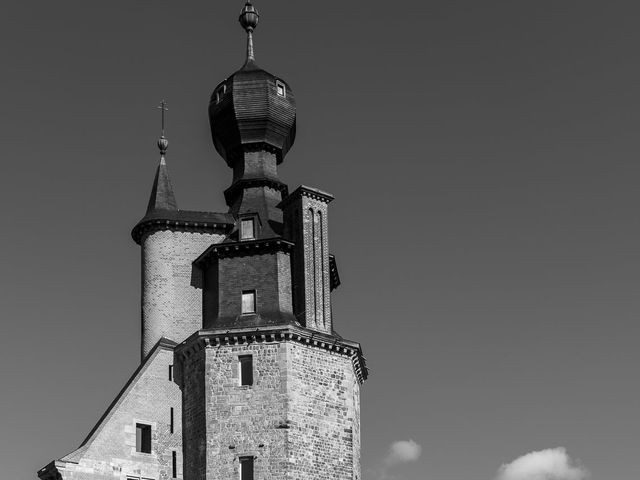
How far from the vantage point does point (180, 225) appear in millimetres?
54469

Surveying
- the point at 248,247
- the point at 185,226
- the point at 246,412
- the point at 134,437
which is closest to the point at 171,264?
the point at 185,226

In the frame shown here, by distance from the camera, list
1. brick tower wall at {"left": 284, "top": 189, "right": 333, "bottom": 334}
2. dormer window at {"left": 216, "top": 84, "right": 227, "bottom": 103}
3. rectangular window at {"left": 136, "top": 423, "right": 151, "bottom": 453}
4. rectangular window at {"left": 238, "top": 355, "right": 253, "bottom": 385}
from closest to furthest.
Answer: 1. rectangular window at {"left": 238, "top": 355, "right": 253, "bottom": 385}
2. rectangular window at {"left": 136, "top": 423, "right": 151, "bottom": 453}
3. brick tower wall at {"left": 284, "top": 189, "right": 333, "bottom": 334}
4. dormer window at {"left": 216, "top": 84, "right": 227, "bottom": 103}

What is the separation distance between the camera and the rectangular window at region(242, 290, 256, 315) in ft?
165

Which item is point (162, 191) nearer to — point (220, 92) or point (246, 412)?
point (220, 92)

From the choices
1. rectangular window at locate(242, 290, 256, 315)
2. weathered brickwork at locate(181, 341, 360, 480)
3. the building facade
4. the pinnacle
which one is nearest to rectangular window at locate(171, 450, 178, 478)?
the building facade

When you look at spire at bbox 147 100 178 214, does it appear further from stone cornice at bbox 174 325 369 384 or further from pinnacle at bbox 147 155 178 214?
stone cornice at bbox 174 325 369 384

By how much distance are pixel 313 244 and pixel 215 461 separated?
977cm

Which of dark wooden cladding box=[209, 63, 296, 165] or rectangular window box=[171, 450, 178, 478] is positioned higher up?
dark wooden cladding box=[209, 63, 296, 165]

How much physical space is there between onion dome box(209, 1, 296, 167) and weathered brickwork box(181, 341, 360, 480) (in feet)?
34.0

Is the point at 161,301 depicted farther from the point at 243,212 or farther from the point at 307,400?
the point at 307,400

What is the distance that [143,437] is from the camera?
49.7m

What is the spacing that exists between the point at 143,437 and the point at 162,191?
1186 cm

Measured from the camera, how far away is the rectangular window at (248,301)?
5022 centimetres

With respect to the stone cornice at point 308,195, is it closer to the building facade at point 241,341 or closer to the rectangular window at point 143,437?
the building facade at point 241,341
